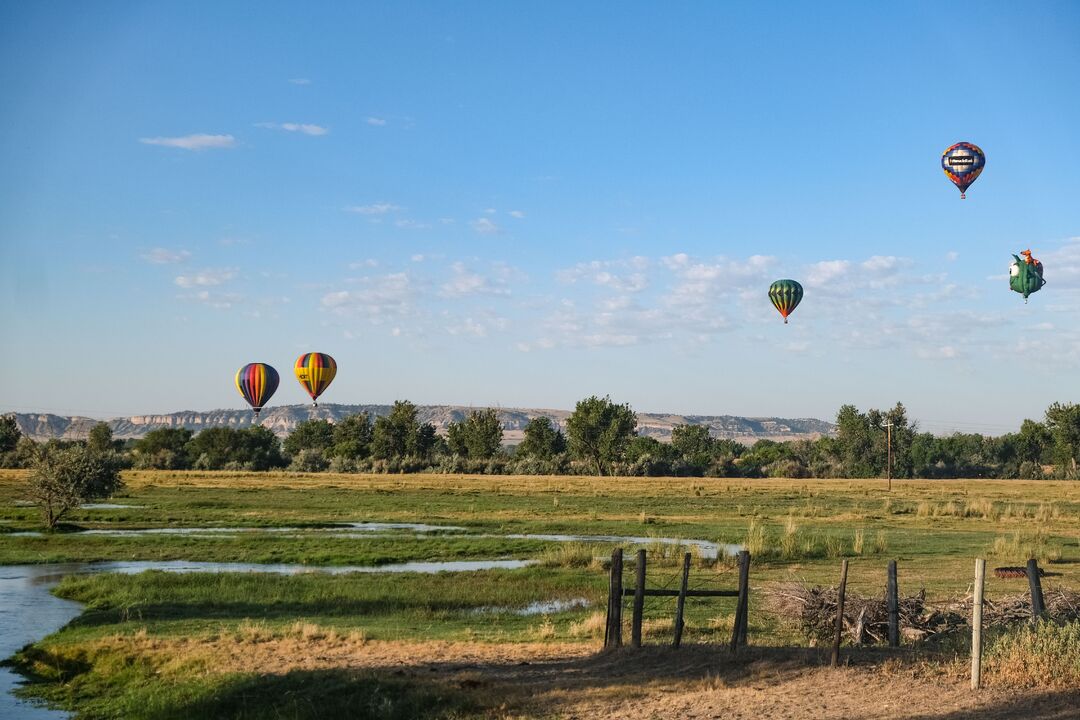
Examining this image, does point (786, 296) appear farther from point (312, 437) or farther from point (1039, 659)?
point (312, 437)

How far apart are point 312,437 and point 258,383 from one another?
73.7 metres

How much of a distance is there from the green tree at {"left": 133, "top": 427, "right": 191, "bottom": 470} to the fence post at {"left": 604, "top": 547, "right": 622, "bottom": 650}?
108 metres

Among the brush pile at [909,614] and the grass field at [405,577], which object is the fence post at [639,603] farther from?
the brush pile at [909,614]

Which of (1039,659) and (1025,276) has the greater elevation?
(1025,276)

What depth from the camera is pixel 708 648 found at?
1778cm

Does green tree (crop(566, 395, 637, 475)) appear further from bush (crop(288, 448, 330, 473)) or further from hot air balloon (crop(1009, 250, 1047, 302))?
hot air balloon (crop(1009, 250, 1047, 302))

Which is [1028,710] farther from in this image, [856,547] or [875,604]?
[856,547]

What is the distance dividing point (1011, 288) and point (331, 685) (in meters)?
57.6

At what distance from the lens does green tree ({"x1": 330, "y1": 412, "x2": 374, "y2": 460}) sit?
13300 cm

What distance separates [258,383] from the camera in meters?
78.6

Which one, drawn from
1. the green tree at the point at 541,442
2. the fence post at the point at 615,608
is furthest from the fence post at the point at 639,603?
the green tree at the point at 541,442

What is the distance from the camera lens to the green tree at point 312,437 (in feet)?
486

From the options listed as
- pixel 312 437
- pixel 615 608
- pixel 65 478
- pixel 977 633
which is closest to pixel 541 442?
pixel 312 437

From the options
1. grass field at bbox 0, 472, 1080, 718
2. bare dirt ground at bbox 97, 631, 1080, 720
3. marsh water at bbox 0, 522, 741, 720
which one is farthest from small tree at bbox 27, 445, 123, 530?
bare dirt ground at bbox 97, 631, 1080, 720
